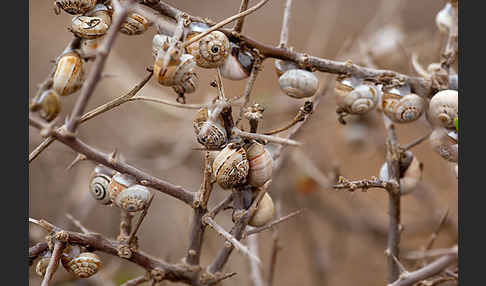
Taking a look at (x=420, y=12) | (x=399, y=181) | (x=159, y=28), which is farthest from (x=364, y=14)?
(x=159, y=28)

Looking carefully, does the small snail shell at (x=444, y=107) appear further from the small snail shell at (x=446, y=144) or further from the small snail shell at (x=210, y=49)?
Answer: the small snail shell at (x=210, y=49)

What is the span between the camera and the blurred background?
154 centimetres

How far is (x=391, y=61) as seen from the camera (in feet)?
4.82

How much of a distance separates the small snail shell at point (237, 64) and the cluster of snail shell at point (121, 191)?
0.20 metres

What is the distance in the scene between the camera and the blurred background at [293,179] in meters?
1.54

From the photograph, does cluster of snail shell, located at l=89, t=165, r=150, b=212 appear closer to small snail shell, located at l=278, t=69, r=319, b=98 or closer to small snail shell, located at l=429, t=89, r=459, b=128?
small snail shell, located at l=278, t=69, r=319, b=98

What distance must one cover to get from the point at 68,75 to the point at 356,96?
0.41 m

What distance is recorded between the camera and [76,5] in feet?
2.24

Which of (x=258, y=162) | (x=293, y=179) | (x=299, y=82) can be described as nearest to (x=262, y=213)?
(x=258, y=162)

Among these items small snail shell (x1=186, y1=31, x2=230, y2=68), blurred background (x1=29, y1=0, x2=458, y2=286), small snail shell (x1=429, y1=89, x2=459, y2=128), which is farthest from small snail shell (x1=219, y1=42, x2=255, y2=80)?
blurred background (x1=29, y1=0, x2=458, y2=286)

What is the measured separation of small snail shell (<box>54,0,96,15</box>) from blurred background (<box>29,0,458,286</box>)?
809mm

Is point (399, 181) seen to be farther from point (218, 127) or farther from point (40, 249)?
point (40, 249)

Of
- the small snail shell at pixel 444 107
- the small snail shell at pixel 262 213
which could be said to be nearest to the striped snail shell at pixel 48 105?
the small snail shell at pixel 262 213

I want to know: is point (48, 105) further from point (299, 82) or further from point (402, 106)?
point (402, 106)
